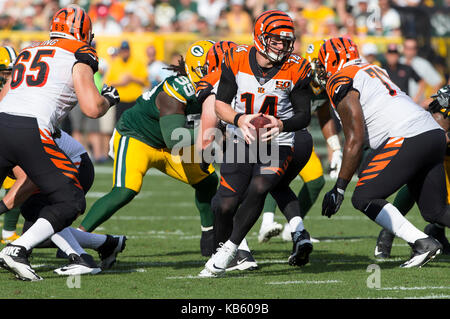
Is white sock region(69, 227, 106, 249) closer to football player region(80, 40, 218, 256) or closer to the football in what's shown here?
football player region(80, 40, 218, 256)

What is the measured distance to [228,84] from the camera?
5879mm

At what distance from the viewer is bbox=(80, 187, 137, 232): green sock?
666 centimetres

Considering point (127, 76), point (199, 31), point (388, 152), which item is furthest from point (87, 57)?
point (199, 31)

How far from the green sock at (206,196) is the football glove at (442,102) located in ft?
6.08

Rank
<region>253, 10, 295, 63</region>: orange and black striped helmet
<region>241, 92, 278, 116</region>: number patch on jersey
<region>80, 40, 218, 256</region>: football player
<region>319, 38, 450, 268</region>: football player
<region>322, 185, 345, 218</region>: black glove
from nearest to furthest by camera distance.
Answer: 1. <region>253, 10, 295, 63</region>: orange and black striped helmet
2. <region>241, 92, 278, 116</region>: number patch on jersey
3. <region>319, 38, 450, 268</region>: football player
4. <region>322, 185, 345, 218</region>: black glove
5. <region>80, 40, 218, 256</region>: football player

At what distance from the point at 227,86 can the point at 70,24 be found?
1128 millimetres

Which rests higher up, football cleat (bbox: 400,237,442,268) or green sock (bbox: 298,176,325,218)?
green sock (bbox: 298,176,325,218)

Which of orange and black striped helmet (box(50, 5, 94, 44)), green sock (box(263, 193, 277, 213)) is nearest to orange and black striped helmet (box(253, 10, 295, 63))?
orange and black striped helmet (box(50, 5, 94, 44))

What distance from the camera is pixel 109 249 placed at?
641cm

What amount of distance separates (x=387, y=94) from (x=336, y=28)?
401 inches

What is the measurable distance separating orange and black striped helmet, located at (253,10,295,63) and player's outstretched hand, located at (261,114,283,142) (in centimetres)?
42

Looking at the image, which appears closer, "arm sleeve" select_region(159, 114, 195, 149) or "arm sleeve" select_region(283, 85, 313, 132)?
"arm sleeve" select_region(283, 85, 313, 132)
